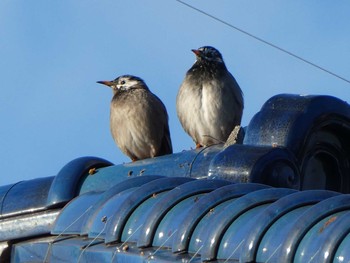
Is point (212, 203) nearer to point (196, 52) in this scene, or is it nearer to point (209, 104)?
point (209, 104)

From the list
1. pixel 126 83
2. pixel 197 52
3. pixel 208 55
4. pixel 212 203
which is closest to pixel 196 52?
pixel 197 52

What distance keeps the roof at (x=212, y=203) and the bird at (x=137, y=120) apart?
3712mm

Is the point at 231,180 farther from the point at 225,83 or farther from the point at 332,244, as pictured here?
the point at 225,83

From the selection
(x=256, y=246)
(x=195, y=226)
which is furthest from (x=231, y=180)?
(x=256, y=246)

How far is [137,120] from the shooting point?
564 inches

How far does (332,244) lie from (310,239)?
0.22m

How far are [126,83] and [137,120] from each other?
466 millimetres

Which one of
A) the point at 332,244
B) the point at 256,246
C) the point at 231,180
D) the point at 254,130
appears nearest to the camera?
the point at 332,244

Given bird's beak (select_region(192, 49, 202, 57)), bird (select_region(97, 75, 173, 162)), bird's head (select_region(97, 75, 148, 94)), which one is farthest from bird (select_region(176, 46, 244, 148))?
bird's head (select_region(97, 75, 148, 94))

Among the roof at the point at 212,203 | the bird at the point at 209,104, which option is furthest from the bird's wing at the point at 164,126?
the roof at the point at 212,203

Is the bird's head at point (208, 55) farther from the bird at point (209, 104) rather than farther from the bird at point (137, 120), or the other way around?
the bird at point (137, 120)

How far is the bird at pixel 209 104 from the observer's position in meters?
13.6

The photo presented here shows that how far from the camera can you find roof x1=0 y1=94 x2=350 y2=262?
6.72 metres

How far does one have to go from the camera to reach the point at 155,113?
14477 mm
